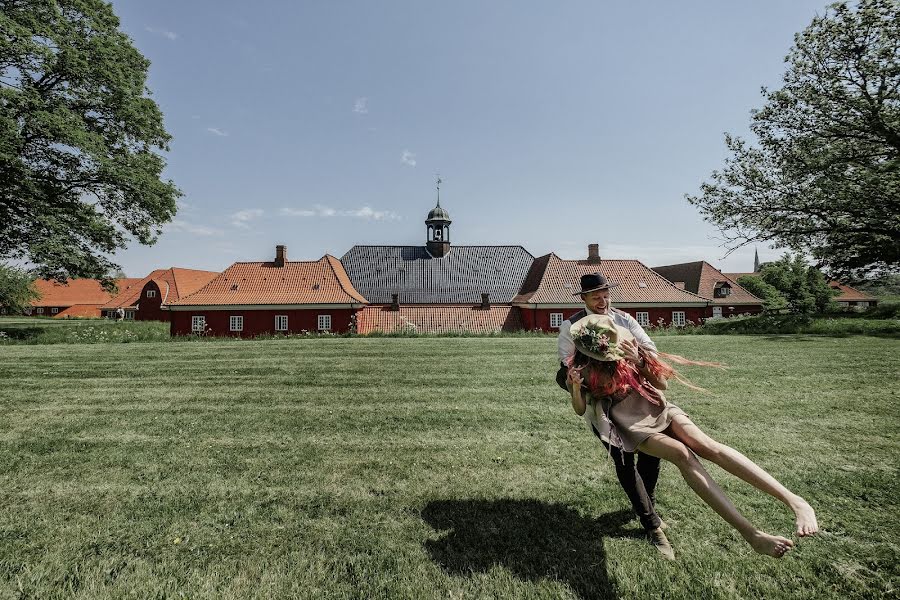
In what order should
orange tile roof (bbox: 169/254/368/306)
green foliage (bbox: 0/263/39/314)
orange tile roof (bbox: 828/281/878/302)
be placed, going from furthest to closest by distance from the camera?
orange tile roof (bbox: 828/281/878/302) < green foliage (bbox: 0/263/39/314) < orange tile roof (bbox: 169/254/368/306)

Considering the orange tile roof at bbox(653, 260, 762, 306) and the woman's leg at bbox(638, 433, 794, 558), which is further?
the orange tile roof at bbox(653, 260, 762, 306)

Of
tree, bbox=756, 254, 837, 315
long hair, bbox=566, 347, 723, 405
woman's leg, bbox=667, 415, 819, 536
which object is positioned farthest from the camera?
tree, bbox=756, 254, 837, 315

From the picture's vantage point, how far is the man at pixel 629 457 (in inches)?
130

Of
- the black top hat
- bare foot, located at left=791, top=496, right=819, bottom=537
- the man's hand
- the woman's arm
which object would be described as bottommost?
bare foot, located at left=791, top=496, right=819, bottom=537

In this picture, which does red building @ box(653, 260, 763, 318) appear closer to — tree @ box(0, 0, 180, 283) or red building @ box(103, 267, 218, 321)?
tree @ box(0, 0, 180, 283)

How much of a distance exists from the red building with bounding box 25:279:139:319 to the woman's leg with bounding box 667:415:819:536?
7957cm

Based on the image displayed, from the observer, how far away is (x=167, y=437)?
5.82m

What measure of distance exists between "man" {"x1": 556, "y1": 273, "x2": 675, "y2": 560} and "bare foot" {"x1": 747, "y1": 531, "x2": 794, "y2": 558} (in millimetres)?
633

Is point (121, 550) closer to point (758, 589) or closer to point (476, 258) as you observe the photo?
point (758, 589)

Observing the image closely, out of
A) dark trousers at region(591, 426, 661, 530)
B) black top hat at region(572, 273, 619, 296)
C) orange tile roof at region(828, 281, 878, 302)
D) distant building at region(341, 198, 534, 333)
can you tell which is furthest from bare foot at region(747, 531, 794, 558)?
orange tile roof at region(828, 281, 878, 302)

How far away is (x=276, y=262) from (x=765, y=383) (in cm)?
2891

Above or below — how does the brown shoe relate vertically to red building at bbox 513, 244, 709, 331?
below

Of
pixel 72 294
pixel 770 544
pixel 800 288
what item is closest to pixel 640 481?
pixel 770 544

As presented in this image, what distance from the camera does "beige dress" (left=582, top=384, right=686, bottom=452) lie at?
10.2 ft
